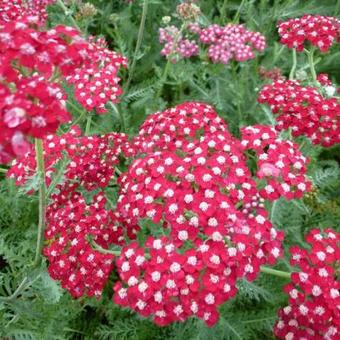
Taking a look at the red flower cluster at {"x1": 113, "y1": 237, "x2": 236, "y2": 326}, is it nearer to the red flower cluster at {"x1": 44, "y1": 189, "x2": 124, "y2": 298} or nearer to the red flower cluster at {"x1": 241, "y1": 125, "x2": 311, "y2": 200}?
the red flower cluster at {"x1": 44, "y1": 189, "x2": 124, "y2": 298}

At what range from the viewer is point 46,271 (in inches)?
93.4

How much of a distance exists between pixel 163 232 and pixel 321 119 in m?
1.15

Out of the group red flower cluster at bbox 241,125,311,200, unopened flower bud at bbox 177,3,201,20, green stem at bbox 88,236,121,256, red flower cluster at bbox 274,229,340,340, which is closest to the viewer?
red flower cluster at bbox 274,229,340,340

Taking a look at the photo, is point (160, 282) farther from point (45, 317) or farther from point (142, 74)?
point (142, 74)

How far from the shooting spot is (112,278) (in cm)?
333

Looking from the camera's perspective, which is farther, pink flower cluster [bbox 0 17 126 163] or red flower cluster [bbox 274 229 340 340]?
red flower cluster [bbox 274 229 340 340]

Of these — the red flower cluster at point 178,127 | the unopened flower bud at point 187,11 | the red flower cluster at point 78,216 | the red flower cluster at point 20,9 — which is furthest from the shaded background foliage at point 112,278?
the red flower cluster at point 178,127

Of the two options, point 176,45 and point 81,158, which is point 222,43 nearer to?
point 176,45

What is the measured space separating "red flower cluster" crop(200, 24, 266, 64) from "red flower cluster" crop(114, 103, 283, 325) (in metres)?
1.38

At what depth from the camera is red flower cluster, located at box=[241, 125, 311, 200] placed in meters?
2.22

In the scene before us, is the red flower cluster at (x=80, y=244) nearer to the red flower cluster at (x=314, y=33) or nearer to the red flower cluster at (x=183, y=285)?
the red flower cluster at (x=183, y=285)

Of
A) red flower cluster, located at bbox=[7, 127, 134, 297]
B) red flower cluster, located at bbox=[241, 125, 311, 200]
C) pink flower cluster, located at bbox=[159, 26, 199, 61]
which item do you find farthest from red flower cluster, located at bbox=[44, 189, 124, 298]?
pink flower cluster, located at bbox=[159, 26, 199, 61]

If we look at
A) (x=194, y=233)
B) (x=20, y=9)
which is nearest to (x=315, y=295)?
(x=194, y=233)

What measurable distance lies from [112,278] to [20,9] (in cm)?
199
